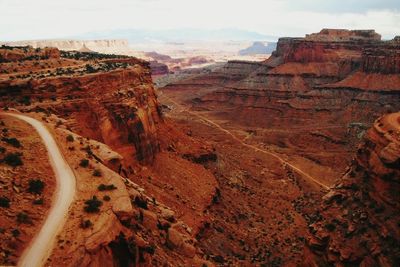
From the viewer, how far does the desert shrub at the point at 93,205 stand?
23703 mm

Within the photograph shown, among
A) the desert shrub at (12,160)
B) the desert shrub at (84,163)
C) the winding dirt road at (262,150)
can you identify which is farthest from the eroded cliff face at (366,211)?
the winding dirt road at (262,150)

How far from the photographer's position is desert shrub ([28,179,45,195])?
25.2m

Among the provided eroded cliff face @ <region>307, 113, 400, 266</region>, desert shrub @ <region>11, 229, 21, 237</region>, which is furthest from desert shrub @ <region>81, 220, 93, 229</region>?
eroded cliff face @ <region>307, 113, 400, 266</region>

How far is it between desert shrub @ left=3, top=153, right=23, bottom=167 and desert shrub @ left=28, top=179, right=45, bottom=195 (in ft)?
5.94

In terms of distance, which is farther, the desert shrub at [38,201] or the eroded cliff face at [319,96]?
the eroded cliff face at [319,96]

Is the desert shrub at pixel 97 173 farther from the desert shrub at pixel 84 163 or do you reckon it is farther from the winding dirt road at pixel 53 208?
the desert shrub at pixel 84 163

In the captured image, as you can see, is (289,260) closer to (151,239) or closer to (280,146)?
(151,239)

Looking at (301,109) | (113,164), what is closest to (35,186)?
(113,164)

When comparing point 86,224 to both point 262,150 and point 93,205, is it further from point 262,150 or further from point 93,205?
point 262,150

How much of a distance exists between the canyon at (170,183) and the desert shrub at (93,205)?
10 centimetres

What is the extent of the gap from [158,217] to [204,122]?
8148 cm

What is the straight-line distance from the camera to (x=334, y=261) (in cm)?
2959

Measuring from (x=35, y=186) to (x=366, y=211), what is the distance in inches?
752

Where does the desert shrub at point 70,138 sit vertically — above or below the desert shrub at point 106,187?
above
